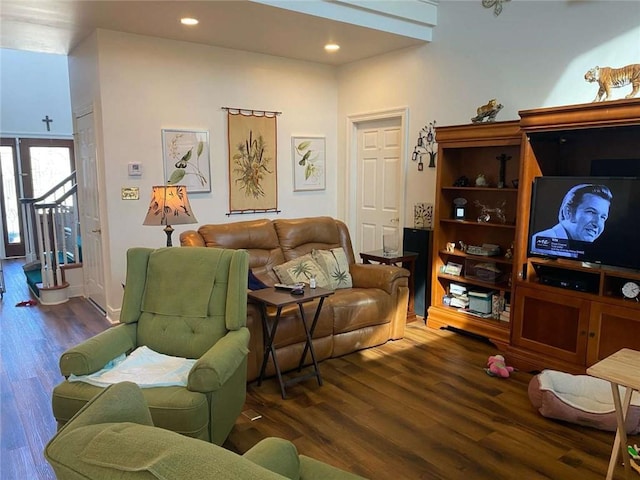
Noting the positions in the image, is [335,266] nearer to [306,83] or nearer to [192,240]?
[192,240]

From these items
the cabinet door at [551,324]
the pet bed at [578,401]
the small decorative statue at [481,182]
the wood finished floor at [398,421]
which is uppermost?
the small decorative statue at [481,182]

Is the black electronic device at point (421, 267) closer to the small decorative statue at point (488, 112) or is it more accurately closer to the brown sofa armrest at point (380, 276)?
the brown sofa armrest at point (380, 276)

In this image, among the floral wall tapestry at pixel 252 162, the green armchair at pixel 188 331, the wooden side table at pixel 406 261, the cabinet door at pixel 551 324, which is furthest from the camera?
the floral wall tapestry at pixel 252 162

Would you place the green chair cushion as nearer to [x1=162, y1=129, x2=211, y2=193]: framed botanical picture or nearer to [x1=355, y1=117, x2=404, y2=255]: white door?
[x1=162, y1=129, x2=211, y2=193]: framed botanical picture

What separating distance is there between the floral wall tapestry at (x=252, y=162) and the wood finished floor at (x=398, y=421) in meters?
2.33

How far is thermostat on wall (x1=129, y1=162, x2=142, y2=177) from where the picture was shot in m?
4.57

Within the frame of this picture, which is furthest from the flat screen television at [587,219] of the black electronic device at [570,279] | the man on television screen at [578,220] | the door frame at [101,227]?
the door frame at [101,227]

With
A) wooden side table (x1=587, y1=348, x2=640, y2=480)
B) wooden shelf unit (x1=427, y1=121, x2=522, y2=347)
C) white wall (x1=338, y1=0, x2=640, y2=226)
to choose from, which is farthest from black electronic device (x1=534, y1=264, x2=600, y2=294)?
white wall (x1=338, y1=0, x2=640, y2=226)

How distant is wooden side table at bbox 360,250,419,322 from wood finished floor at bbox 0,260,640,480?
0.70 meters

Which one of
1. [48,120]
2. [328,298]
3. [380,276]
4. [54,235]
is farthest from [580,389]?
[48,120]

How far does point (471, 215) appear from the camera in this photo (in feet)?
14.8

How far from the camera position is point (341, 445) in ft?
8.46

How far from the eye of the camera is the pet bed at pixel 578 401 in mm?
2689

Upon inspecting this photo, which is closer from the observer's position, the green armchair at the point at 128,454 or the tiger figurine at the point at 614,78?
the green armchair at the point at 128,454
